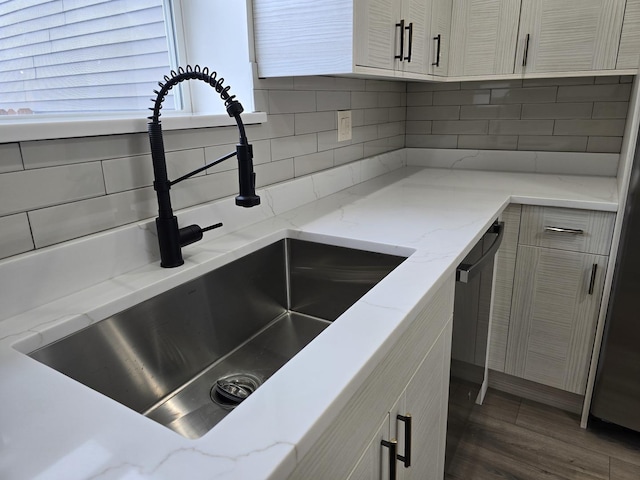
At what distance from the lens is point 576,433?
70.4 inches

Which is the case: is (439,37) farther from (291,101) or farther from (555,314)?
(555,314)

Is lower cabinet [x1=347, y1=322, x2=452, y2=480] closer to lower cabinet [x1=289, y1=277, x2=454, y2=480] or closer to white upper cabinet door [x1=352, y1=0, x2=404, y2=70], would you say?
lower cabinet [x1=289, y1=277, x2=454, y2=480]

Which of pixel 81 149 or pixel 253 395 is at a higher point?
pixel 81 149

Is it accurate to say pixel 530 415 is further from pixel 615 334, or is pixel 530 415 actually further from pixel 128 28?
pixel 128 28

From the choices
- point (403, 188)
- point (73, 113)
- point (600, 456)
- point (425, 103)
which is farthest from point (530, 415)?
point (73, 113)

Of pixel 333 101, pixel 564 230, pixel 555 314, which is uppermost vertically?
pixel 333 101

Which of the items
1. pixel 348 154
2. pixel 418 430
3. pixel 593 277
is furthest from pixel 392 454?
pixel 348 154

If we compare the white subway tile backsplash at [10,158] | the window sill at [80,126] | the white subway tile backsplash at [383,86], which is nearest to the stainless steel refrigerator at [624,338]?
the white subway tile backsplash at [383,86]

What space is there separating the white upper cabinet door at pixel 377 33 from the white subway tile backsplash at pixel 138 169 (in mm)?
554

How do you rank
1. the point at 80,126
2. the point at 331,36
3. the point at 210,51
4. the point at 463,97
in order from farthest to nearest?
the point at 463,97 < the point at 210,51 < the point at 331,36 < the point at 80,126

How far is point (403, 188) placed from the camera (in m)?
1.96

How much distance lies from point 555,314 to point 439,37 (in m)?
1.26

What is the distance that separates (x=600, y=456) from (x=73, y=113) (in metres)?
2.07

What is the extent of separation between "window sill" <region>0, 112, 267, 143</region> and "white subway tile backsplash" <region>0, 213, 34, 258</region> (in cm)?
15
